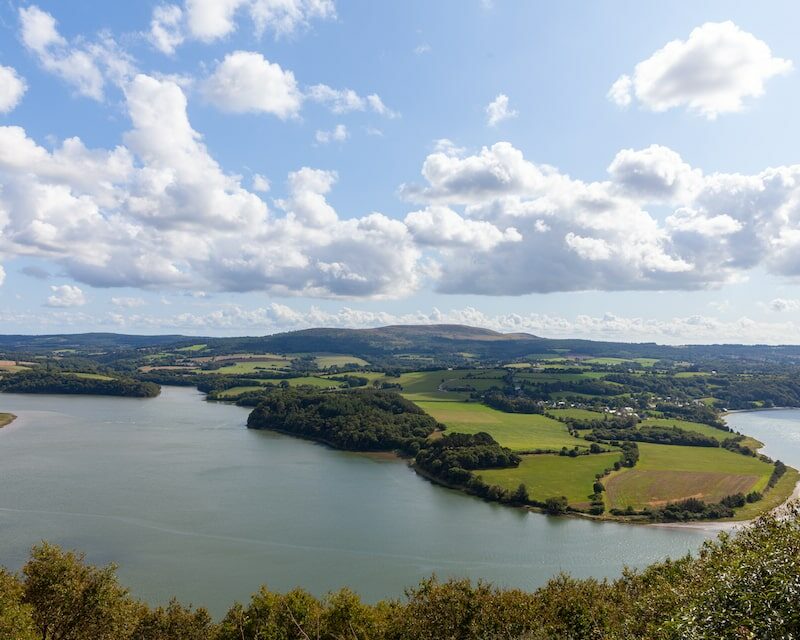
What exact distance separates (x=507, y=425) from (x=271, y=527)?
52.9 metres

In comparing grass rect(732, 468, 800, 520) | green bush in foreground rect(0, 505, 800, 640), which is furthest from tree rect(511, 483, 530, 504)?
green bush in foreground rect(0, 505, 800, 640)

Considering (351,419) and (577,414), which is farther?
(577,414)

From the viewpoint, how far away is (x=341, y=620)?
22.1m

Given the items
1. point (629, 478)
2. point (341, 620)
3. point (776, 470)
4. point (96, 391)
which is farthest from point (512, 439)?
point (96, 391)

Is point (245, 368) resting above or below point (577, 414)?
above

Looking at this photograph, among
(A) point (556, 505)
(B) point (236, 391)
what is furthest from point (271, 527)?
(B) point (236, 391)

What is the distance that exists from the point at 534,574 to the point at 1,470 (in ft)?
188

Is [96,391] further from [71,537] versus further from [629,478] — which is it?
[629,478]

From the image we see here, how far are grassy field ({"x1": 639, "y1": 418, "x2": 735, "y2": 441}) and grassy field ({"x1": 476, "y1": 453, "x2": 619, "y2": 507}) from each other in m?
29.7

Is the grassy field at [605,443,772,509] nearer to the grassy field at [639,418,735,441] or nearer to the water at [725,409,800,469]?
the water at [725,409,800,469]

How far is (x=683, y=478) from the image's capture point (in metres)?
60.4

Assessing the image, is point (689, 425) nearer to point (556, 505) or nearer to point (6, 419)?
point (556, 505)

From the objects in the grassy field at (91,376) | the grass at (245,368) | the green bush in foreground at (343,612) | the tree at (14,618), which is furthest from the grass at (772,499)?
the grassy field at (91,376)

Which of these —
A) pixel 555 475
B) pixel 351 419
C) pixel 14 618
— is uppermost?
pixel 14 618
